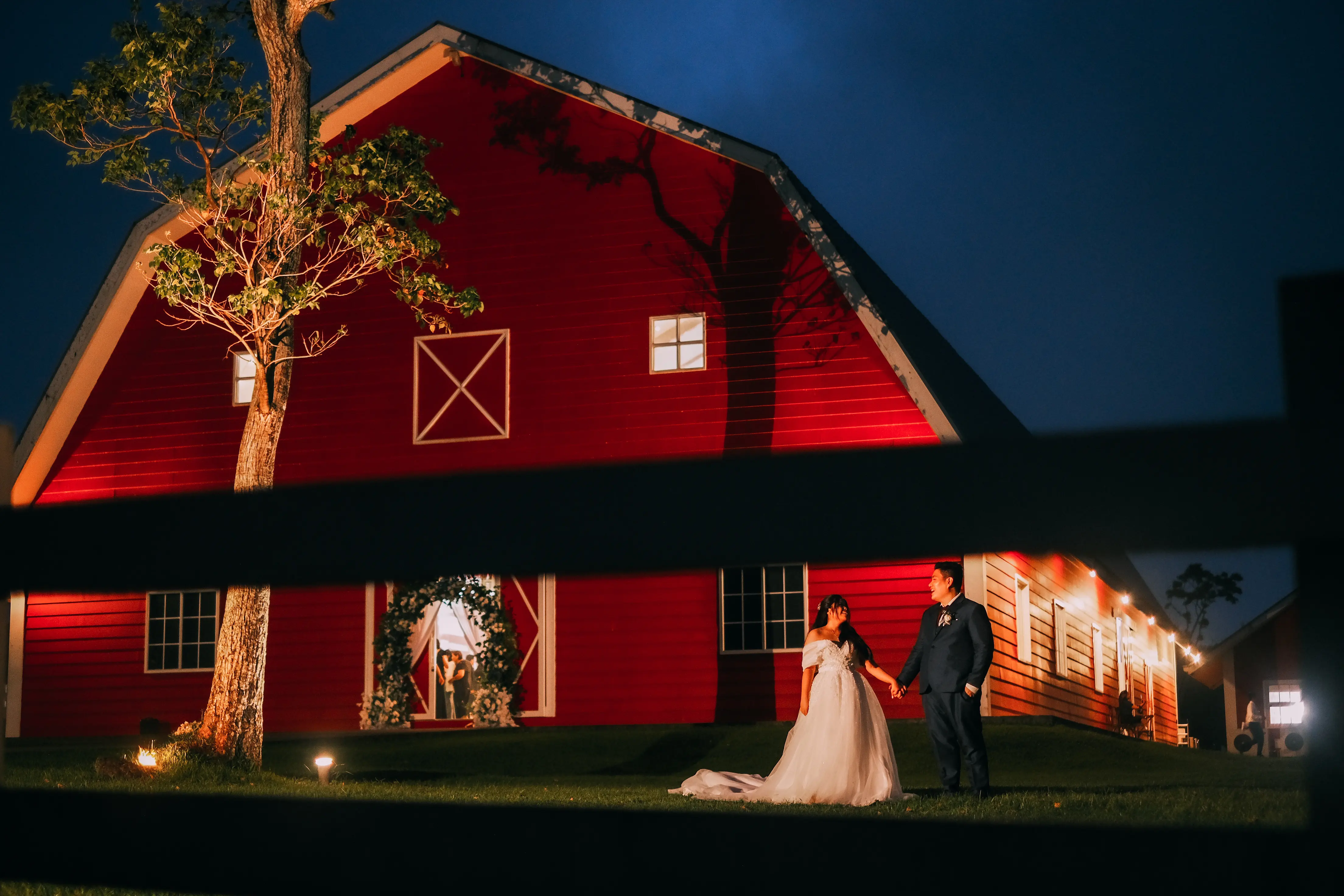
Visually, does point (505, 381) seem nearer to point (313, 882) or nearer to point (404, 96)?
point (404, 96)

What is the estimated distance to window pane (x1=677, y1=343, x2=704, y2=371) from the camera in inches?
666

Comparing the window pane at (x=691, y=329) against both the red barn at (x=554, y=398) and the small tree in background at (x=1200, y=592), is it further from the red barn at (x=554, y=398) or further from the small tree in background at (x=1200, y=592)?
the small tree in background at (x=1200, y=592)

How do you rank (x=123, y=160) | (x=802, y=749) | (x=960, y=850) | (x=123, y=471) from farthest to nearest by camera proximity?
(x=123, y=471) < (x=123, y=160) < (x=802, y=749) < (x=960, y=850)

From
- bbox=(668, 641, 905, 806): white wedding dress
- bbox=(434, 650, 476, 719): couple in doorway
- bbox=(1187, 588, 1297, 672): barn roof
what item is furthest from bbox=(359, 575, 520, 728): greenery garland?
bbox=(1187, 588, 1297, 672): barn roof

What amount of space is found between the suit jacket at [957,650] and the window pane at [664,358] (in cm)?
808

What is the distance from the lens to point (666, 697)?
54.1 feet

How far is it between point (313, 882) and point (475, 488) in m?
0.48

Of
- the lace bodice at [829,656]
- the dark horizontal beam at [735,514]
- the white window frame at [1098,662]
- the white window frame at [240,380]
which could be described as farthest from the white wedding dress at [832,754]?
the white window frame at [1098,662]

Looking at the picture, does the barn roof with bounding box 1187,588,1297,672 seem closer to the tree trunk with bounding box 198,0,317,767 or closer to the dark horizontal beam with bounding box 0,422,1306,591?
the tree trunk with bounding box 198,0,317,767

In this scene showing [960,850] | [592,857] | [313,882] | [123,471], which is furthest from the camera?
[123,471]

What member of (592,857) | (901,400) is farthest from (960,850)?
(901,400)

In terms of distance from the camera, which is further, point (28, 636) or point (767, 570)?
point (28, 636)

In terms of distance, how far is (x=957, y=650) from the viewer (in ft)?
30.2

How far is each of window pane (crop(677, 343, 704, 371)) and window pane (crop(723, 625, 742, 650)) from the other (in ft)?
10.9
